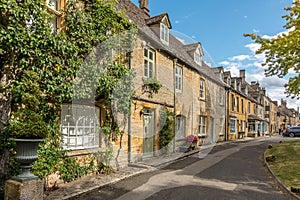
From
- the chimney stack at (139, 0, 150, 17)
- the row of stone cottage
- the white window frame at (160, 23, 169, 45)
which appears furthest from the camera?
the chimney stack at (139, 0, 150, 17)

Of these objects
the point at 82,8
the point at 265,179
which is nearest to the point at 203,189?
the point at 265,179

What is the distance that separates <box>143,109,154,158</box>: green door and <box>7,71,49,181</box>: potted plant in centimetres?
617

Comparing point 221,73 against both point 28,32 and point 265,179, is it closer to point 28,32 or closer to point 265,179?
point 265,179

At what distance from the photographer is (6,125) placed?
536cm

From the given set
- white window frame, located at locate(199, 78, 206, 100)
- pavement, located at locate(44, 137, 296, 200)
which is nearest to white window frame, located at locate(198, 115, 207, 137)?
white window frame, located at locate(199, 78, 206, 100)

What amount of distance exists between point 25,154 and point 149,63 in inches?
319

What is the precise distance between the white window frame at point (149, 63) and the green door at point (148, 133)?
6.53ft

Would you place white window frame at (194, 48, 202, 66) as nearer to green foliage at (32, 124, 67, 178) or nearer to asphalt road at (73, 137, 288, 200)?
asphalt road at (73, 137, 288, 200)

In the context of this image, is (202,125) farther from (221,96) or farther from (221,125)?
(221,96)

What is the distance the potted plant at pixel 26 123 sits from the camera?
4.74 metres

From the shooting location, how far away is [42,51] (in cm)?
588

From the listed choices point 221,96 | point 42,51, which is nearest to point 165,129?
point 42,51

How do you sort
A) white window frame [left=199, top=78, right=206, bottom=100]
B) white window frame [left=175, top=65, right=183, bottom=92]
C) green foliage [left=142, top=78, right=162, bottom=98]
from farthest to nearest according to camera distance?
white window frame [left=199, top=78, right=206, bottom=100] < white window frame [left=175, top=65, right=183, bottom=92] < green foliage [left=142, top=78, right=162, bottom=98]

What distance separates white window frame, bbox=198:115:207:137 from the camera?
18141mm
